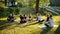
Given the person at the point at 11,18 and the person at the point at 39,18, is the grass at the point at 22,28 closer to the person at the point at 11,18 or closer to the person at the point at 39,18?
the person at the point at 11,18

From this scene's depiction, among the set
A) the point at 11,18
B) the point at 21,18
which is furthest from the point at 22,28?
the point at 11,18

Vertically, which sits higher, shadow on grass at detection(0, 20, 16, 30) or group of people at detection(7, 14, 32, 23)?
group of people at detection(7, 14, 32, 23)

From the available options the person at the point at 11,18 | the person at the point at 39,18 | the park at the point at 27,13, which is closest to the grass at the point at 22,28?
the park at the point at 27,13

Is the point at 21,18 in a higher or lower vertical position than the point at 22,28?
higher

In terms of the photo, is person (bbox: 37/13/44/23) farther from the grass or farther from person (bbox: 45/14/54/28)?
person (bbox: 45/14/54/28)

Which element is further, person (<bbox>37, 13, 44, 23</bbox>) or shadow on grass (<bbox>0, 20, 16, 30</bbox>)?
person (<bbox>37, 13, 44, 23</bbox>)

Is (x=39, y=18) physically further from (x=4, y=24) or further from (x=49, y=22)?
(x=4, y=24)

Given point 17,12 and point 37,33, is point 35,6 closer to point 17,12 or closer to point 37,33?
point 17,12

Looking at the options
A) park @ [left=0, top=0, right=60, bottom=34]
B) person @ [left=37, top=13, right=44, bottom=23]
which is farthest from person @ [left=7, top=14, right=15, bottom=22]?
person @ [left=37, top=13, right=44, bottom=23]

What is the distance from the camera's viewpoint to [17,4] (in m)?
8.07

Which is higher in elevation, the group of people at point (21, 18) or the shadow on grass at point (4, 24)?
the group of people at point (21, 18)

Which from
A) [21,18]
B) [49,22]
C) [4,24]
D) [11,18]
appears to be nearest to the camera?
[49,22]

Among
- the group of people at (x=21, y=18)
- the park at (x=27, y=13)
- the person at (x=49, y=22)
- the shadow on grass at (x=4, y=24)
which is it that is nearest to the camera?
the person at (x=49, y=22)

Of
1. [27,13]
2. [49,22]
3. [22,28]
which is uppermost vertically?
[27,13]
